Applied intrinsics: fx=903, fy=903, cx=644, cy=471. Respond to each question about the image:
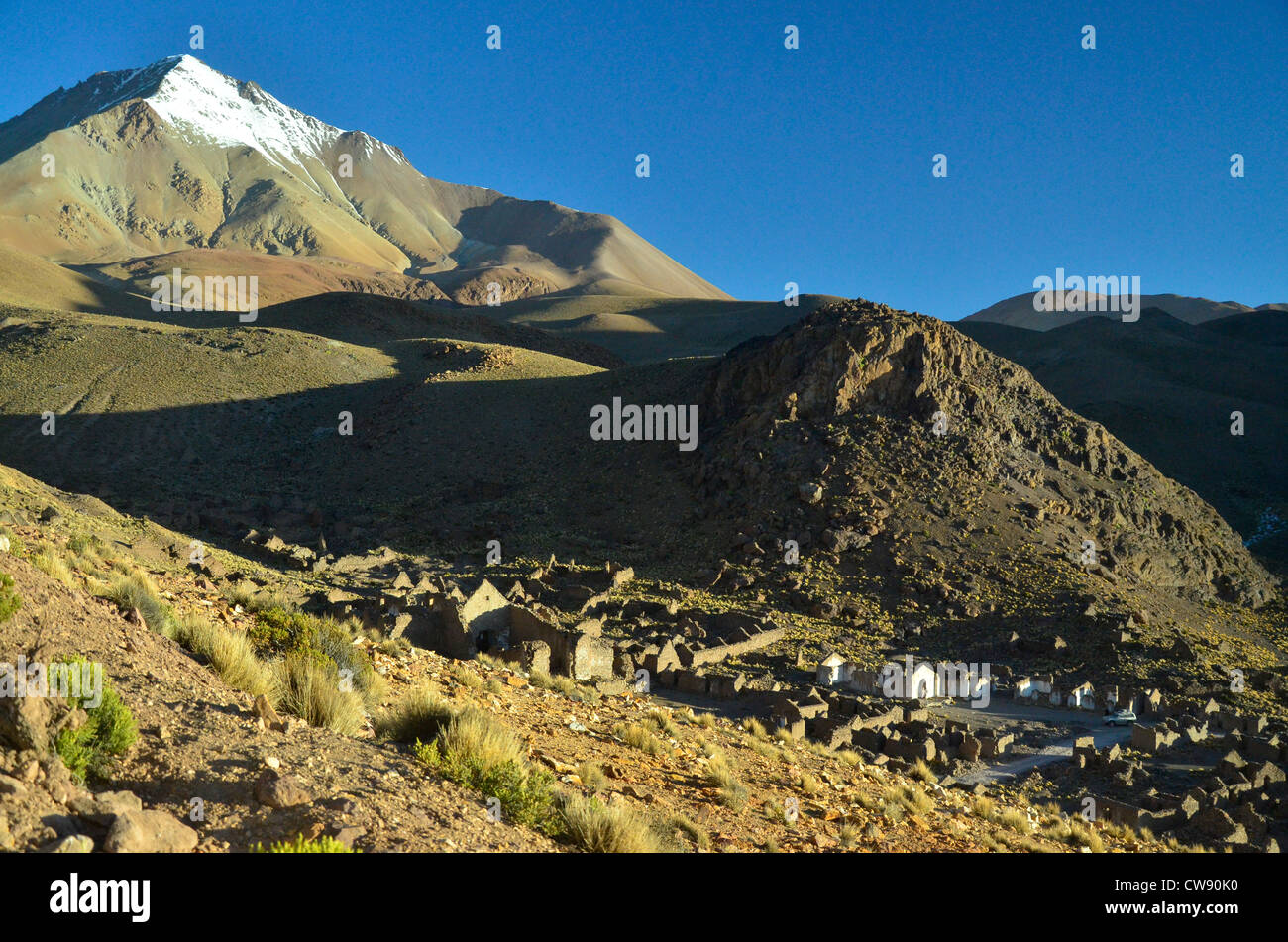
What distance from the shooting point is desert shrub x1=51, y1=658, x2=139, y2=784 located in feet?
18.2

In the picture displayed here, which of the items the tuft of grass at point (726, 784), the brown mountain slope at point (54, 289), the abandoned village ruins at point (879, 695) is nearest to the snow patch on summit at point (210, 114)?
the brown mountain slope at point (54, 289)

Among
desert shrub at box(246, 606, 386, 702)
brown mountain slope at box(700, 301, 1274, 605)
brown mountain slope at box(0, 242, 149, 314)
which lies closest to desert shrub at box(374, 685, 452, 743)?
desert shrub at box(246, 606, 386, 702)

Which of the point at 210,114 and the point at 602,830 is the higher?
the point at 210,114

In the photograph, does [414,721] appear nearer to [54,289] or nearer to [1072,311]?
[54,289]

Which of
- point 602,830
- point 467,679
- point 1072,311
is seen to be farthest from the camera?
point 1072,311

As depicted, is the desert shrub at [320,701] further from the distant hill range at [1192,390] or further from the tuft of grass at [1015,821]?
the distant hill range at [1192,390]

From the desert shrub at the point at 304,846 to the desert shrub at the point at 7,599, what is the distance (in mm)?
3176

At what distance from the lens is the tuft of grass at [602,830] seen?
6520mm

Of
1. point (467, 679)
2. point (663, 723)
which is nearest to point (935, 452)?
point (663, 723)

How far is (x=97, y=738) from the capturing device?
579 centimetres

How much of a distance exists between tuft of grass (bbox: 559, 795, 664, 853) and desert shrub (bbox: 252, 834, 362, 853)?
73.8 inches

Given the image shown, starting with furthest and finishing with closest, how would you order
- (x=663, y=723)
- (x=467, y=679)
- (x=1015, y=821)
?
1. (x=663, y=723)
2. (x=467, y=679)
3. (x=1015, y=821)

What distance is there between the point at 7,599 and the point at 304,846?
12.2ft
